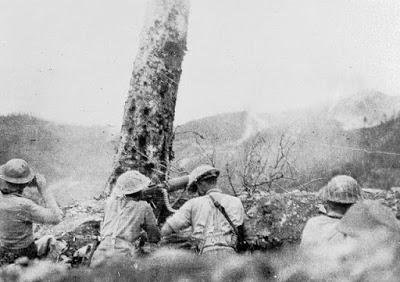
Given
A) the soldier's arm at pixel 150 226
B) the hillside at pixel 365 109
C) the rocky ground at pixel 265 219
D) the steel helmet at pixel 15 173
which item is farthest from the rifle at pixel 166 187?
the hillside at pixel 365 109

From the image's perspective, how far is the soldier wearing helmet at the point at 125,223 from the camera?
16.9 feet

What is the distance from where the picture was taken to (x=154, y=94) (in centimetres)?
764

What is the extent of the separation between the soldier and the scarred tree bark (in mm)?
2264

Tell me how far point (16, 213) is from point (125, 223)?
3.50 ft

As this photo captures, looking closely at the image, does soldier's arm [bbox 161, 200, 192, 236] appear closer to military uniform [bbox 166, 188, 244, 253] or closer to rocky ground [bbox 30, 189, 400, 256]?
military uniform [bbox 166, 188, 244, 253]

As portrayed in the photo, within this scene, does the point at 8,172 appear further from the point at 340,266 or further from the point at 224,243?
the point at 340,266

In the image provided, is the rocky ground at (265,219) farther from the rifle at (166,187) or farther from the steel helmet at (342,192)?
the steel helmet at (342,192)

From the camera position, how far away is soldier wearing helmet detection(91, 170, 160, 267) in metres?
5.14

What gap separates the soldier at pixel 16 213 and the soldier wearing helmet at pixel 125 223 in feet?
1.74

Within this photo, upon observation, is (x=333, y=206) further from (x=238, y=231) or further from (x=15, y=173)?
(x=15, y=173)

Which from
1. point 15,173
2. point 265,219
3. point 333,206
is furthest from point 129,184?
point 265,219

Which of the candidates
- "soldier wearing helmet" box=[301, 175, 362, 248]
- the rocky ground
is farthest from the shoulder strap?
the rocky ground

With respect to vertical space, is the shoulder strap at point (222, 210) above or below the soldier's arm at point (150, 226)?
above

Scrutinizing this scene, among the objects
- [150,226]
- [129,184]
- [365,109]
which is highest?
[365,109]
